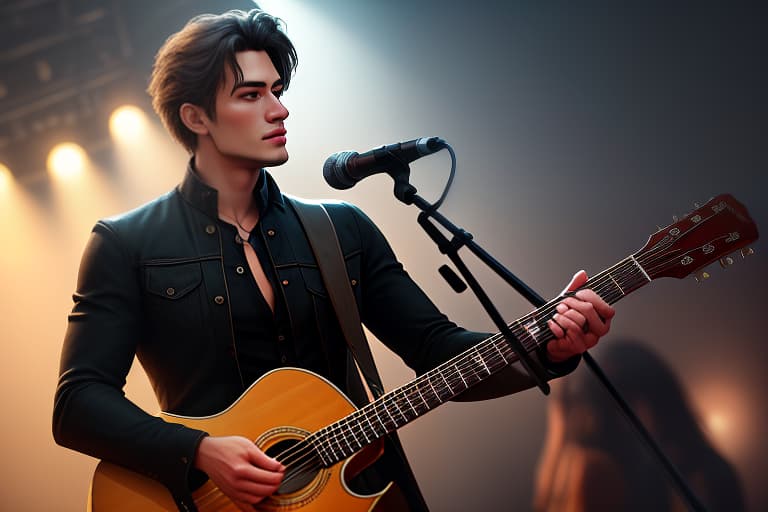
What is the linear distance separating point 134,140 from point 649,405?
7.54 feet

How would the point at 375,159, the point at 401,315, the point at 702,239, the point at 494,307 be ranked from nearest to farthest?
the point at 494,307 → the point at 375,159 → the point at 702,239 → the point at 401,315

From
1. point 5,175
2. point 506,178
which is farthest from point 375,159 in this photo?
point 5,175

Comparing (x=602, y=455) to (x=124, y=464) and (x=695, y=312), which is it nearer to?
(x=695, y=312)

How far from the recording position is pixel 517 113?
2695 millimetres

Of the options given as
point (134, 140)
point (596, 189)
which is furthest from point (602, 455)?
point (134, 140)

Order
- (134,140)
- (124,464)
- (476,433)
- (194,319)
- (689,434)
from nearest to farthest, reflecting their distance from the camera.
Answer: (124,464) < (194,319) < (689,434) < (476,433) < (134,140)

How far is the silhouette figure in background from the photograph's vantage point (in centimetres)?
241

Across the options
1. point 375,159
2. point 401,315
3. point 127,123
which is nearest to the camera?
point 375,159

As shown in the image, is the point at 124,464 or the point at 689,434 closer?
the point at 124,464

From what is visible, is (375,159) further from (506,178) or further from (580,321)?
(506,178)

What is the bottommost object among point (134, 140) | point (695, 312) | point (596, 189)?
point (695, 312)

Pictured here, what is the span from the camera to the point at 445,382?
191cm

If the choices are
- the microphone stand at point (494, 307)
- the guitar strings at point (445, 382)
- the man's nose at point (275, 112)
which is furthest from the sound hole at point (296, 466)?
the man's nose at point (275, 112)

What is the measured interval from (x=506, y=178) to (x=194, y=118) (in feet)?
3.85
